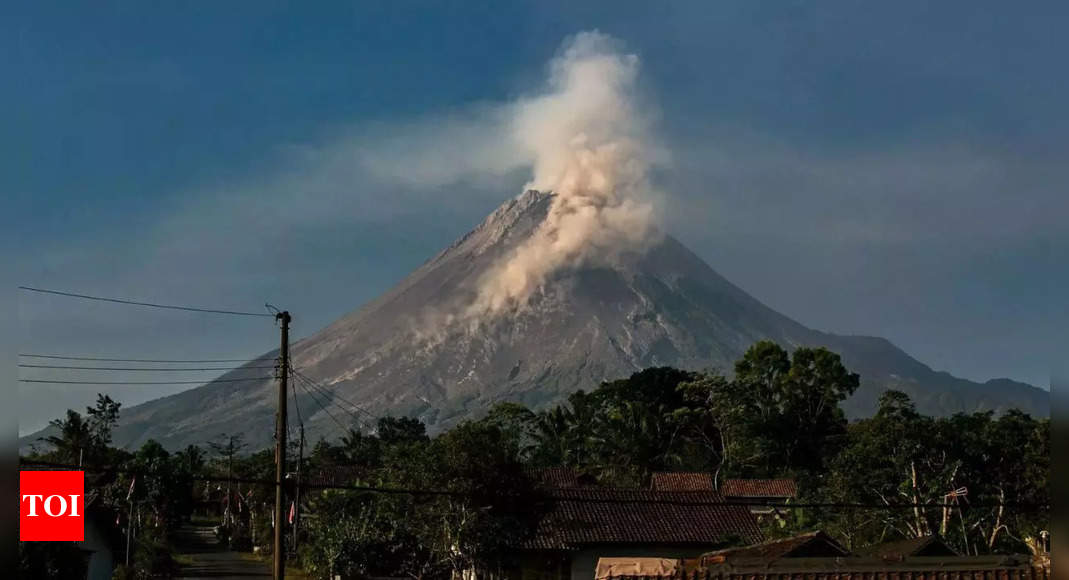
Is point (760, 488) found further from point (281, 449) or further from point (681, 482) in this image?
point (281, 449)

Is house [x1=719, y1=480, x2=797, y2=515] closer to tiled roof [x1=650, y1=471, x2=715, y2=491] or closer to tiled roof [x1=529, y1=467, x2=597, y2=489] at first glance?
tiled roof [x1=650, y1=471, x2=715, y2=491]

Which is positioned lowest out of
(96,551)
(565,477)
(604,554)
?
(604,554)

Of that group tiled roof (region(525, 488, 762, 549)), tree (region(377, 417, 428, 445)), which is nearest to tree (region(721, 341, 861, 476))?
tiled roof (region(525, 488, 762, 549))

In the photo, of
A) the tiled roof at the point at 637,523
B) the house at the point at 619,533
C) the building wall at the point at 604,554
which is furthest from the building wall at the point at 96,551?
the building wall at the point at 604,554

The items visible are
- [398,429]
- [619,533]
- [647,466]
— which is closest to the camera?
[619,533]

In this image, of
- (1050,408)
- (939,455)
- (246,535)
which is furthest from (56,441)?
(1050,408)

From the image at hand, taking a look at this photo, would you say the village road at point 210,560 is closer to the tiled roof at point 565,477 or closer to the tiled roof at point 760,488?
the tiled roof at point 565,477

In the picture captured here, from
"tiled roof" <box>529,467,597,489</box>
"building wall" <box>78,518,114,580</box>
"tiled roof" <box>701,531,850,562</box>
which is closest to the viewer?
"tiled roof" <box>701,531,850,562</box>

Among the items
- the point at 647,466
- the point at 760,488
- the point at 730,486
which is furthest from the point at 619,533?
the point at 647,466

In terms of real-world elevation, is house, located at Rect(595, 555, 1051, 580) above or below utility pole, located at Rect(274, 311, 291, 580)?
below
